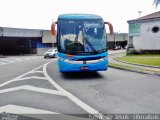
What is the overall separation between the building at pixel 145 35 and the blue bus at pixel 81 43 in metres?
22.0

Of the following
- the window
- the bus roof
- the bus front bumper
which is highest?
the window

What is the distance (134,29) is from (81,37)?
24540mm

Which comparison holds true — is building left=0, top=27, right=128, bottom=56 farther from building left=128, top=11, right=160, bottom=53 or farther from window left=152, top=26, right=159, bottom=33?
window left=152, top=26, right=159, bottom=33

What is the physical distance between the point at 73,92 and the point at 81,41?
4.10 m

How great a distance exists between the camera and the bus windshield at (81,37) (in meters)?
11.5

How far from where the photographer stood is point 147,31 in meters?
32.3

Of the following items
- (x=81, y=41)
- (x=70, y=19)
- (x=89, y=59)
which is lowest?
(x=89, y=59)

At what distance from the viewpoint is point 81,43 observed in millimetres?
11555

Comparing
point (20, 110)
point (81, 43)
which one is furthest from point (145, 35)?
point (20, 110)

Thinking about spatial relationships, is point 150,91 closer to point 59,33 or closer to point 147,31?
point 59,33

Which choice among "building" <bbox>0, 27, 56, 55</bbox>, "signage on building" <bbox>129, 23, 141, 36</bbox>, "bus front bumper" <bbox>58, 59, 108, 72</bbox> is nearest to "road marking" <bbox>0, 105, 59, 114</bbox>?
"bus front bumper" <bbox>58, 59, 108, 72</bbox>

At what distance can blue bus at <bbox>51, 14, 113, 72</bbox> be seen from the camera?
37.2ft

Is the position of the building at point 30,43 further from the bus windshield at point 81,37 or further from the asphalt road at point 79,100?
the asphalt road at point 79,100

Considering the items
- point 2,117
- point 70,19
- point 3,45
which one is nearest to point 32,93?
point 2,117
